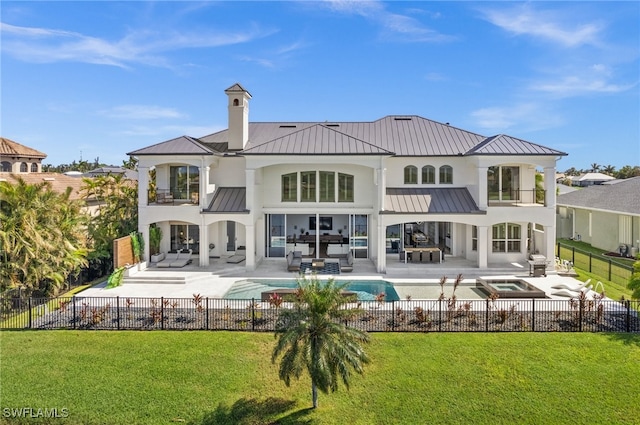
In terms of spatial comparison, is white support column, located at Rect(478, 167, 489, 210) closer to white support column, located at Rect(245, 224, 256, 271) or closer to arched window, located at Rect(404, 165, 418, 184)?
arched window, located at Rect(404, 165, 418, 184)

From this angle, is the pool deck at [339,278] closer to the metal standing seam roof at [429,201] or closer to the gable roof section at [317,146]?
the metal standing seam roof at [429,201]

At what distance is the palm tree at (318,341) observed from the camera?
30.5 ft

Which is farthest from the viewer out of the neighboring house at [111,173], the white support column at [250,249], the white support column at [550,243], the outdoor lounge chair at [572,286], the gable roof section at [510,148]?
the neighboring house at [111,173]

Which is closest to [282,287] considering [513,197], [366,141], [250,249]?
[250,249]

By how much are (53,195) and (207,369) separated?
13.2 metres

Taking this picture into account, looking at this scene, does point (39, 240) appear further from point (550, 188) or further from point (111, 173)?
point (550, 188)

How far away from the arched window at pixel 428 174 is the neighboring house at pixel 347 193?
7 centimetres

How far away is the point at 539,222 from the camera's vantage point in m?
23.2

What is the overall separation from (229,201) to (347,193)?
7.53 metres

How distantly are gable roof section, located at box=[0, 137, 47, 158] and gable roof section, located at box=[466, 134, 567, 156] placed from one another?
43.3 meters

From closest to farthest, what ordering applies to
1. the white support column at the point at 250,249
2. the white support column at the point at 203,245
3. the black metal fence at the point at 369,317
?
the black metal fence at the point at 369,317, the white support column at the point at 250,249, the white support column at the point at 203,245
